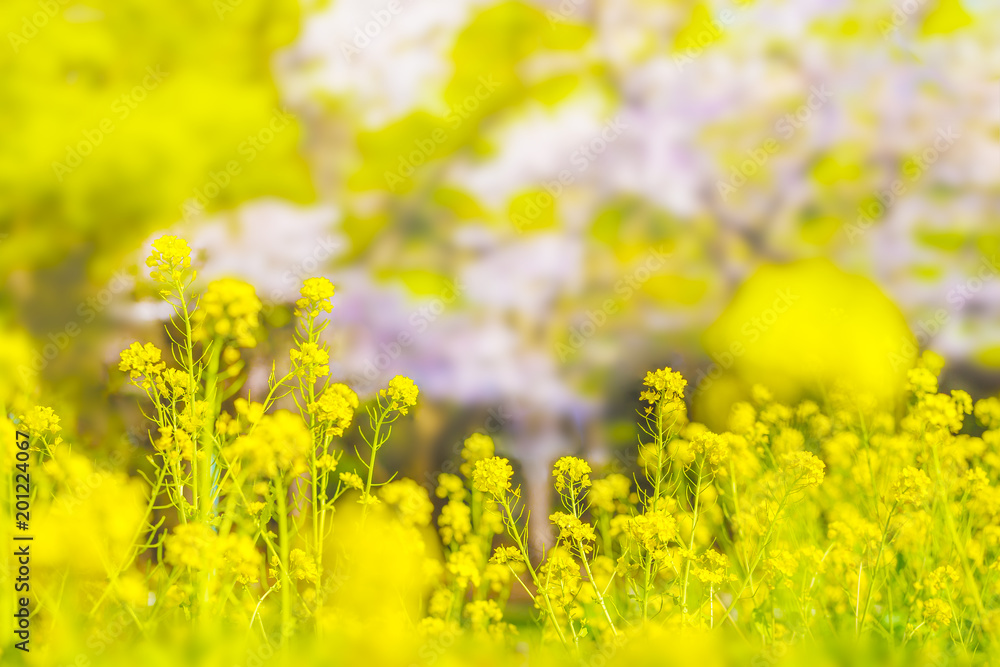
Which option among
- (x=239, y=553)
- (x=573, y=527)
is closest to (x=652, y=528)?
(x=573, y=527)

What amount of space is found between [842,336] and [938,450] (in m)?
1.43

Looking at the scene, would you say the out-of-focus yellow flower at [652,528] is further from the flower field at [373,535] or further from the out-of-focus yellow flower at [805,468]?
the out-of-focus yellow flower at [805,468]

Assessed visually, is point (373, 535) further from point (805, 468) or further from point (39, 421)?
point (805, 468)

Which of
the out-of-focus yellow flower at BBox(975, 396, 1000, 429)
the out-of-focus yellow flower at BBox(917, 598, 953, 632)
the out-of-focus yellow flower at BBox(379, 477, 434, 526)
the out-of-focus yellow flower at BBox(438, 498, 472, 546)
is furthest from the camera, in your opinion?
the out-of-focus yellow flower at BBox(975, 396, 1000, 429)

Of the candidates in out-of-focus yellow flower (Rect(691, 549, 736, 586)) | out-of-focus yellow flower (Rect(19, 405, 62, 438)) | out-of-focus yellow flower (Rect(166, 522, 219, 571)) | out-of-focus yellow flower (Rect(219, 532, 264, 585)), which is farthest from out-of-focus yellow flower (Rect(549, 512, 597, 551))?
out-of-focus yellow flower (Rect(19, 405, 62, 438))

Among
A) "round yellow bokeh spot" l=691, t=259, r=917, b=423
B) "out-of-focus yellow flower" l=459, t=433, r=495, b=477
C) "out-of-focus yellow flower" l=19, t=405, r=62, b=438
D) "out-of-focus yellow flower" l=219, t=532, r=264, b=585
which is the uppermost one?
"out-of-focus yellow flower" l=19, t=405, r=62, b=438

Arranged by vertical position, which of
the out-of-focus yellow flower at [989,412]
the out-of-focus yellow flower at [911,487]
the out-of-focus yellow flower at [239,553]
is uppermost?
the out-of-focus yellow flower at [239,553]

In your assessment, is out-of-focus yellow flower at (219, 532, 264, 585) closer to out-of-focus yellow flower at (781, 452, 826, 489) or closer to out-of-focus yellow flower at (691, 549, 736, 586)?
out-of-focus yellow flower at (691, 549, 736, 586)

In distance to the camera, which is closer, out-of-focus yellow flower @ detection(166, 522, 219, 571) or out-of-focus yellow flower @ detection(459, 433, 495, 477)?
out-of-focus yellow flower @ detection(166, 522, 219, 571)

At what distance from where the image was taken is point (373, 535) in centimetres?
203

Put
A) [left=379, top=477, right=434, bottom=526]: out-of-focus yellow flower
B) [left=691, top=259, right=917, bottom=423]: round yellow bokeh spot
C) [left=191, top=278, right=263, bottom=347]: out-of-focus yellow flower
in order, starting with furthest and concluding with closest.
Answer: [left=691, top=259, right=917, bottom=423]: round yellow bokeh spot, [left=379, top=477, right=434, bottom=526]: out-of-focus yellow flower, [left=191, top=278, right=263, bottom=347]: out-of-focus yellow flower

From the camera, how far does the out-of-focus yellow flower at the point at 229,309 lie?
1.96m

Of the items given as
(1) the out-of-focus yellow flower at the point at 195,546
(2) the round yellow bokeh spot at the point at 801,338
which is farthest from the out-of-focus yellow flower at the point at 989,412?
(1) the out-of-focus yellow flower at the point at 195,546

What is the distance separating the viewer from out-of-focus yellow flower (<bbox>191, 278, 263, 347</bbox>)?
1964mm
